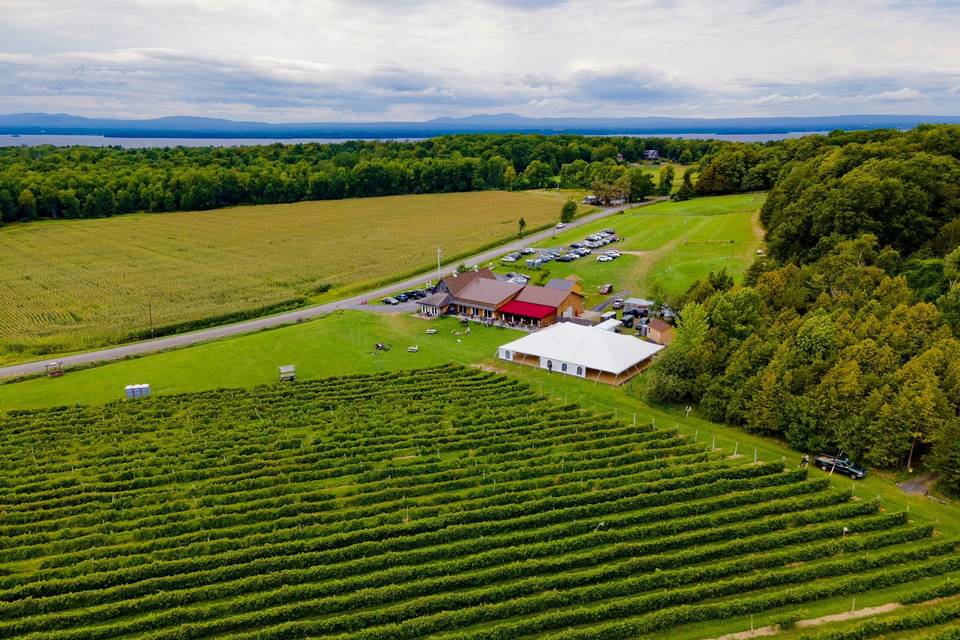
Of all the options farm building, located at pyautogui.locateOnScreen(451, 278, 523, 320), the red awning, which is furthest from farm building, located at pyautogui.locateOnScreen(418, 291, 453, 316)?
the red awning

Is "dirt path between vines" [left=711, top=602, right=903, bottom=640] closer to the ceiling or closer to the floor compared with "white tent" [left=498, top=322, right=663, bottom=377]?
closer to the floor

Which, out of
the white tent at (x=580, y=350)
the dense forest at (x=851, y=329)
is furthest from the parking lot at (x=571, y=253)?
the white tent at (x=580, y=350)

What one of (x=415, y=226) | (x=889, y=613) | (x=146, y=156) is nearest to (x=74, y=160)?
(x=146, y=156)

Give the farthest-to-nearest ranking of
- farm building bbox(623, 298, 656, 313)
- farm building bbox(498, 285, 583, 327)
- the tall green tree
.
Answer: the tall green tree, farm building bbox(623, 298, 656, 313), farm building bbox(498, 285, 583, 327)

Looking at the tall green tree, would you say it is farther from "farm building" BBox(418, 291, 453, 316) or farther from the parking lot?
"farm building" BBox(418, 291, 453, 316)

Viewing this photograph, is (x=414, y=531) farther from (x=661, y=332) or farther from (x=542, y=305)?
(x=542, y=305)

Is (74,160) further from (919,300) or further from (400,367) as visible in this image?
(919,300)
